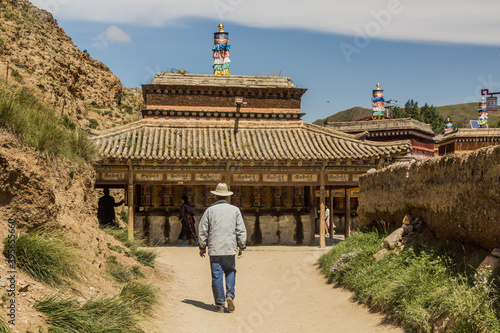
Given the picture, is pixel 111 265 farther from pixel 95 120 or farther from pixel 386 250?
pixel 95 120

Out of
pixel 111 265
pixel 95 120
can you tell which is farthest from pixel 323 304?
pixel 95 120

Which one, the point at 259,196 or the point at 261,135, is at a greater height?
the point at 261,135

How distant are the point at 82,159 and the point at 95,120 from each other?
35.1 meters

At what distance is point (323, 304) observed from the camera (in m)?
9.38

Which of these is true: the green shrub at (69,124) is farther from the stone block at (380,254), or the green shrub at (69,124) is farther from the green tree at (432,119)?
the green tree at (432,119)

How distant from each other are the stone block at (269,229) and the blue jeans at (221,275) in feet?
39.6

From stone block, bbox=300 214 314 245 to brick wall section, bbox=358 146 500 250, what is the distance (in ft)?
31.8

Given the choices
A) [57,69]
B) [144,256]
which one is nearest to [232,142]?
[144,256]

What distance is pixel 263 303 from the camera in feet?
31.6

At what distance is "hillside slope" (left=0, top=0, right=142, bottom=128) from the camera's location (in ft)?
125

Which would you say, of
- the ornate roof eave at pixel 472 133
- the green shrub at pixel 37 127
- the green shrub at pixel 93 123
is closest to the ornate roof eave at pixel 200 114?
the green shrub at pixel 37 127

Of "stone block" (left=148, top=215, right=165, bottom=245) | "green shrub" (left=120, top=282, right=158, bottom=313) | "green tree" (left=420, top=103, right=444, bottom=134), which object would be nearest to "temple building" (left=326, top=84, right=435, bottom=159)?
"stone block" (left=148, top=215, right=165, bottom=245)

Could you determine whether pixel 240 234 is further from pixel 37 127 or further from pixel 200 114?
pixel 200 114

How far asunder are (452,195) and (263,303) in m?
4.08
